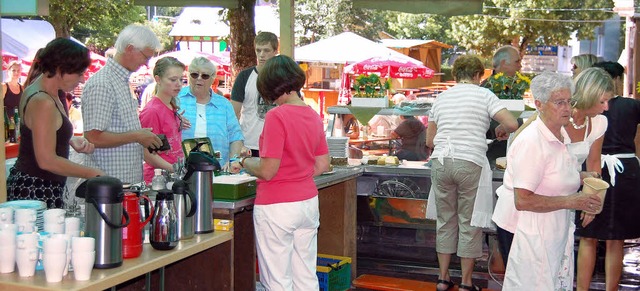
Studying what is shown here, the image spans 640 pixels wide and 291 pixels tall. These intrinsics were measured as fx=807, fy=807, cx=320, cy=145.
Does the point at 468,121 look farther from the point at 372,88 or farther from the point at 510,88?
the point at 372,88

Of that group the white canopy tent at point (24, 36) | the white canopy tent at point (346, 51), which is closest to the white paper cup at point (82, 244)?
the white canopy tent at point (24, 36)

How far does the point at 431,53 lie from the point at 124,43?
31.5 metres

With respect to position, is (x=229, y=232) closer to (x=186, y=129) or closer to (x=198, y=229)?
(x=198, y=229)

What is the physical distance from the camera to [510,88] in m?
5.78

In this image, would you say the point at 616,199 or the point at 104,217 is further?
the point at 616,199

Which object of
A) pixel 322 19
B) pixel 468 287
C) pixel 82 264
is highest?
pixel 322 19

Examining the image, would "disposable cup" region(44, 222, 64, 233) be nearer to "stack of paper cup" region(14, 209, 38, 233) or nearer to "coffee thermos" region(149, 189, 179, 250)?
"stack of paper cup" region(14, 209, 38, 233)

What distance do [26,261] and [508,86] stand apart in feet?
12.9

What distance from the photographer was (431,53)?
114 feet

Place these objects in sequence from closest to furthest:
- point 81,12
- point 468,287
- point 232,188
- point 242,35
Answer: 1. point 232,188
2. point 468,287
3. point 242,35
4. point 81,12

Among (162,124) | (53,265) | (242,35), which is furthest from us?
(242,35)

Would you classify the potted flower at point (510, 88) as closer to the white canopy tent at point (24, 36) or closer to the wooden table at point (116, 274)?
the wooden table at point (116, 274)

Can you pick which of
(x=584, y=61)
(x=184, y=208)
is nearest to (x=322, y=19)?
(x=584, y=61)

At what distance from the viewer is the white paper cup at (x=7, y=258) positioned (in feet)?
8.91
